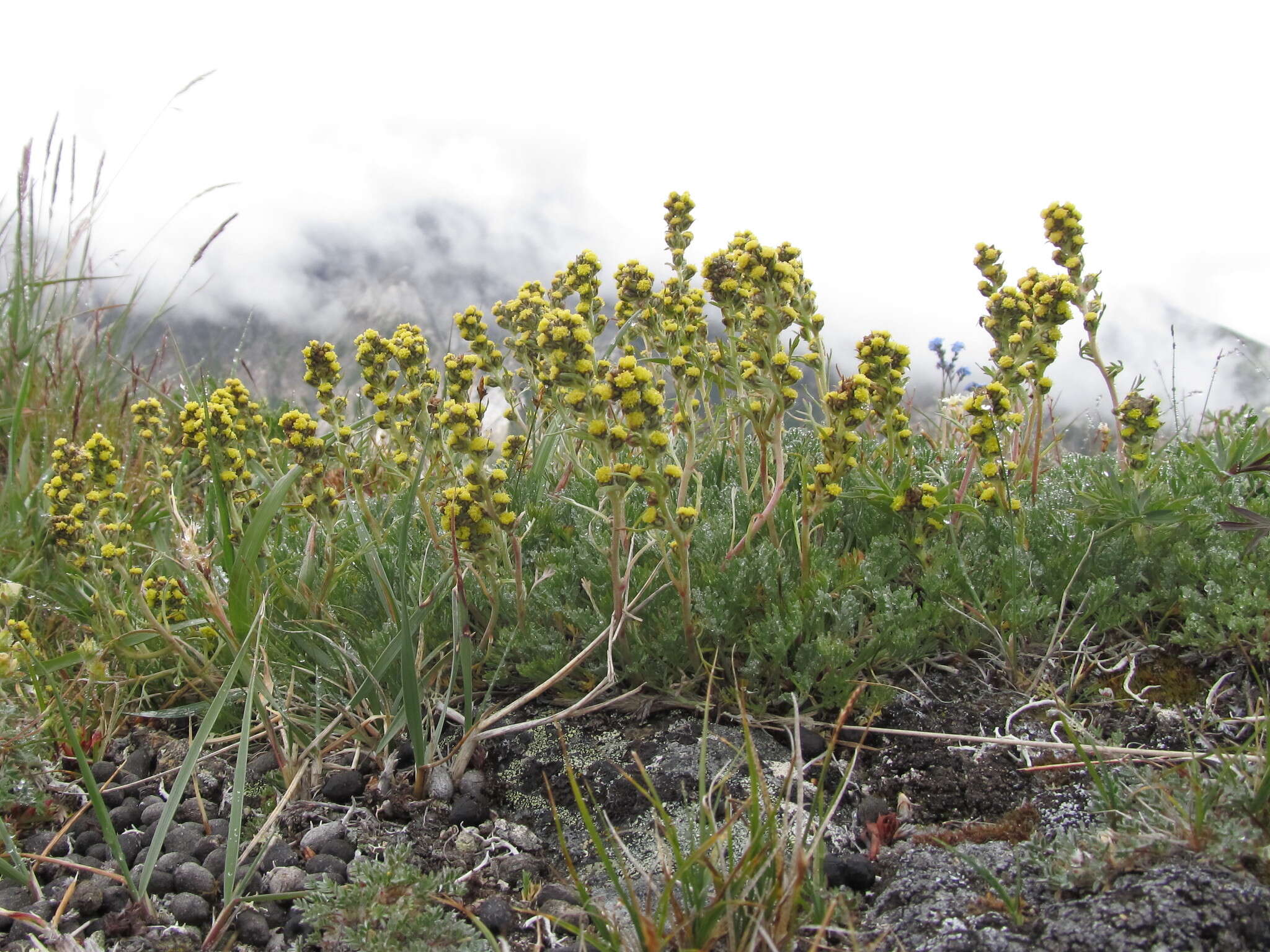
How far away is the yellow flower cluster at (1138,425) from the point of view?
2.75m

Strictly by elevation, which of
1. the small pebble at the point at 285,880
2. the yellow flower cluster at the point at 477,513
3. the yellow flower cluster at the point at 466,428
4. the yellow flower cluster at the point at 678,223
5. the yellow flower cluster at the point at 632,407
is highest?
the yellow flower cluster at the point at 678,223

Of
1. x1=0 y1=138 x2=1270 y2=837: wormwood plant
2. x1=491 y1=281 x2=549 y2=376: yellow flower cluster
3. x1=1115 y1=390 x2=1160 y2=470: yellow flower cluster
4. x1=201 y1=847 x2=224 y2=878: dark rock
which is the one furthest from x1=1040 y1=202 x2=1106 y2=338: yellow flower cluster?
x1=201 y1=847 x2=224 y2=878: dark rock

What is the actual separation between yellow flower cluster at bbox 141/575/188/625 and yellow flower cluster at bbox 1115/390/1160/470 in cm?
308

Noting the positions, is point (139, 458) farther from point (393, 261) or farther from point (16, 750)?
point (393, 261)

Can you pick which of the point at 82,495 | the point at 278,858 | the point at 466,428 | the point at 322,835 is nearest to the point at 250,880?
the point at 278,858

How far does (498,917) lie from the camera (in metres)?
1.76

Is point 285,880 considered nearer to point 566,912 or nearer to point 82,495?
point 566,912

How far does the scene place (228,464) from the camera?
119 inches

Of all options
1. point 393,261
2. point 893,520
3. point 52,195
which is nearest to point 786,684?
point 893,520

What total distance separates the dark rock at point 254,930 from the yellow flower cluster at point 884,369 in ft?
6.67

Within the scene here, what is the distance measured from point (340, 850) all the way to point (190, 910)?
1.04 ft

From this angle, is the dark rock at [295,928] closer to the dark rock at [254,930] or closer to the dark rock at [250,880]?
the dark rock at [254,930]

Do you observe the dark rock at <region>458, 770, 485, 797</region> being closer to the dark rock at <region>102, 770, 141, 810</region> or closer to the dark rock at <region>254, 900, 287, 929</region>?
the dark rock at <region>254, 900, 287, 929</region>

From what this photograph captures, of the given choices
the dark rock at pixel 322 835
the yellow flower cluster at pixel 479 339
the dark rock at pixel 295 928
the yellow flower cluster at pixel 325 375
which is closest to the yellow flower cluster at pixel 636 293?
the yellow flower cluster at pixel 479 339
